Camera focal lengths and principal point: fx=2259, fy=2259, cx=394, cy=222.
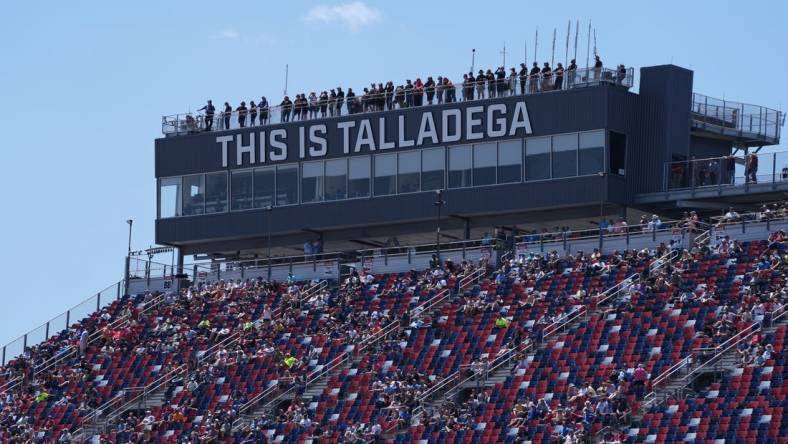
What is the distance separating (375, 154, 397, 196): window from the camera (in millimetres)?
66438

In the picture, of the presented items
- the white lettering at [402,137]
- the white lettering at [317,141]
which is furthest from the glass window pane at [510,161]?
the white lettering at [317,141]

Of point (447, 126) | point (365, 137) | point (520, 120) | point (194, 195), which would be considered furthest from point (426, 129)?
point (194, 195)

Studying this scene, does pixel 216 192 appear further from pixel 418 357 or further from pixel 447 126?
pixel 418 357

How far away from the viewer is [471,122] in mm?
65000

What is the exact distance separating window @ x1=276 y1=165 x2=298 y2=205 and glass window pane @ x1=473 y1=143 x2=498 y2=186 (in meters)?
6.39

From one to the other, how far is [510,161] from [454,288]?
213 inches

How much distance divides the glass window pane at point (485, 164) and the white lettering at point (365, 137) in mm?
3701

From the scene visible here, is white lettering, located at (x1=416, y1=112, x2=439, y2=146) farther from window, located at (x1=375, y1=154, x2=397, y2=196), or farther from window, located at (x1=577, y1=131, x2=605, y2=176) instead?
window, located at (x1=577, y1=131, x2=605, y2=176)

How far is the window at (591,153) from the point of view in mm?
62562

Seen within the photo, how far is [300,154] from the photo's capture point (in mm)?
68438

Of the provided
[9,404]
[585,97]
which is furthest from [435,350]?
[9,404]

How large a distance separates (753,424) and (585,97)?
55.2ft

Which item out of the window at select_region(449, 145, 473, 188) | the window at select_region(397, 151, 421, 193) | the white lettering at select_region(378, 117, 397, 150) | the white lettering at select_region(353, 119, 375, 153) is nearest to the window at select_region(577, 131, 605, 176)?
the window at select_region(449, 145, 473, 188)

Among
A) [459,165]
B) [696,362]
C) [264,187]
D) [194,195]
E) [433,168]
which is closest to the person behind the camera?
[696,362]
